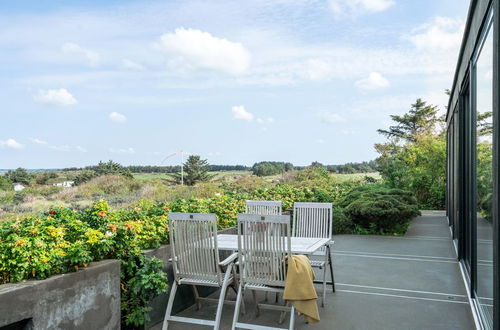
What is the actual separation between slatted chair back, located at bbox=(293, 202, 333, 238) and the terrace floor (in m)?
0.69

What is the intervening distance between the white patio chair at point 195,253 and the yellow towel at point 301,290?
1.86 ft

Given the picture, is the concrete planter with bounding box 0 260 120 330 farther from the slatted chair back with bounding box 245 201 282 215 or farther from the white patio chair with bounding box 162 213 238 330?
the slatted chair back with bounding box 245 201 282 215

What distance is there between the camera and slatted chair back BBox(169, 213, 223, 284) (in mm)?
3799

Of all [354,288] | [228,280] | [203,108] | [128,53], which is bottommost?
[354,288]

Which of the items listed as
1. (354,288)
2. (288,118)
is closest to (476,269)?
(354,288)

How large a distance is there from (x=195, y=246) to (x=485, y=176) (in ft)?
7.92

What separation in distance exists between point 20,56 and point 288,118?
1350 cm

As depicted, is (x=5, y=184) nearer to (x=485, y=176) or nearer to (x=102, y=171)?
(x=102, y=171)

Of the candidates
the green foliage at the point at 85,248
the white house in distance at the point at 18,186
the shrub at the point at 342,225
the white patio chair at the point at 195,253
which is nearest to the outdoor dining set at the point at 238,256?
the white patio chair at the point at 195,253

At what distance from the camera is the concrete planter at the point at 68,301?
2.46 metres

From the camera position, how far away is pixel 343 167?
2489cm

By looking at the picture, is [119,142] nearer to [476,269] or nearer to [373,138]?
[476,269]

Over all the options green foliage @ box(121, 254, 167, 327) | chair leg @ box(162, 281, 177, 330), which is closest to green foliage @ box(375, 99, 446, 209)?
chair leg @ box(162, 281, 177, 330)

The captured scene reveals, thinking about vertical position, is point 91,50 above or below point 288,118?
above
